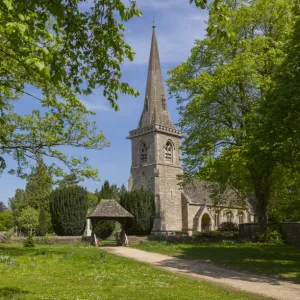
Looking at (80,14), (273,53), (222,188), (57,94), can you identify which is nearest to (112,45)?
(80,14)

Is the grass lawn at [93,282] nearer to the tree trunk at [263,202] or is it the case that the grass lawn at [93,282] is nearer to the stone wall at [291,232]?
the tree trunk at [263,202]

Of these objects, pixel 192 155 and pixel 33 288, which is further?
pixel 192 155

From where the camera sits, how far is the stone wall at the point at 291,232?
2548 cm

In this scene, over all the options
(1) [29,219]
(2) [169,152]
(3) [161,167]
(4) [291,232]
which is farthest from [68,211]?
(4) [291,232]

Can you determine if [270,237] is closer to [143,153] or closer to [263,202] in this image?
[263,202]

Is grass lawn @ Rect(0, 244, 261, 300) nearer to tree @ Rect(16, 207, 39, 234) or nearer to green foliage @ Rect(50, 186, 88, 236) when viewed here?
green foliage @ Rect(50, 186, 88, 236)

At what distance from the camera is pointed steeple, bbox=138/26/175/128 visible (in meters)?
48.7

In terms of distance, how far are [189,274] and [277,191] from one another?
18.0m

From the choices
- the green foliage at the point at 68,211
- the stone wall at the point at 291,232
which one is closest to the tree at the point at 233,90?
the stone wall at the point at 291,232

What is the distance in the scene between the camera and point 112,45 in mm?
6465

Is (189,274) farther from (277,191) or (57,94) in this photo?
(277,191)

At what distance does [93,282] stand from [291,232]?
20.0 metres

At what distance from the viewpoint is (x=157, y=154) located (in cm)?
4659

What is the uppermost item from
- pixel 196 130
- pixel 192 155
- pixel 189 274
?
pixel 196 130
